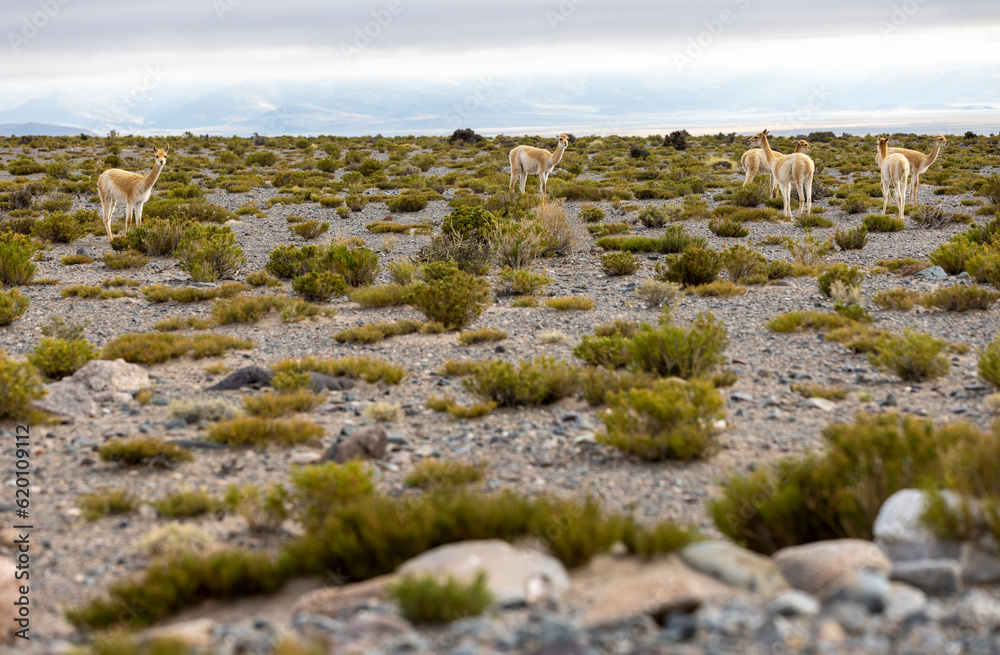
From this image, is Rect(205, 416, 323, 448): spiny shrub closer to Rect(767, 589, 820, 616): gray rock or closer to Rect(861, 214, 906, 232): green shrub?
Rect(767, 589, 820, 616): gray rock

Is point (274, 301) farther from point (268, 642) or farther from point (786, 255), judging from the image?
point (786, 255)

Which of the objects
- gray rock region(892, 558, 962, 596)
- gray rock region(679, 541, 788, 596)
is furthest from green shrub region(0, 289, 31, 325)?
gray rock region(892, 558, 962, 596)

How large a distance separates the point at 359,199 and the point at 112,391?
17.1 m

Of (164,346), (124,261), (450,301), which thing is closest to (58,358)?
(164,346)

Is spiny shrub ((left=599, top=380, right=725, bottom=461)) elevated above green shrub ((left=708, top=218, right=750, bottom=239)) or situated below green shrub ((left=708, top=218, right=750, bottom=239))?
below

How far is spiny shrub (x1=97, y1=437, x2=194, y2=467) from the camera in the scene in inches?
233

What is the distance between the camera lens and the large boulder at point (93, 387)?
7.12 m

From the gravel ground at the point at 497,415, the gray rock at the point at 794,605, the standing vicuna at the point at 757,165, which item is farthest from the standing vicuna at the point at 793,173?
the gray rock at the point at 794,605

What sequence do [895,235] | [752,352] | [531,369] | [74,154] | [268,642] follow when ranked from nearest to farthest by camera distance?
[268,642], [531,369], [752,352], [895,235], [74,154]

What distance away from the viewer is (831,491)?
4184mm

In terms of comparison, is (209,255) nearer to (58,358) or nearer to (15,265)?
(15,265)

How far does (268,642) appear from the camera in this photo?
3.13 m

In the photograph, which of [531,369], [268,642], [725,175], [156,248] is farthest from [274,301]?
[725,175]

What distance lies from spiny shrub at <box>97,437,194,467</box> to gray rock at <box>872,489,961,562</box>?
197 inches
